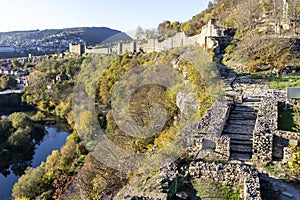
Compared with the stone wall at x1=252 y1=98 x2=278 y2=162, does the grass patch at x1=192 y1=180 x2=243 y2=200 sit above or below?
below

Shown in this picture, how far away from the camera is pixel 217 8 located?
36.6 metres

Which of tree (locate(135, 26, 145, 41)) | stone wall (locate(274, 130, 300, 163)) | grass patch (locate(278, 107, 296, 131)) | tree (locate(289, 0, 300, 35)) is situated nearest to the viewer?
stone wall (locate(274, 130, 300, 163))

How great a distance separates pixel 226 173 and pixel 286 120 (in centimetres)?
360

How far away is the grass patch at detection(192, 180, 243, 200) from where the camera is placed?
552 centimetres

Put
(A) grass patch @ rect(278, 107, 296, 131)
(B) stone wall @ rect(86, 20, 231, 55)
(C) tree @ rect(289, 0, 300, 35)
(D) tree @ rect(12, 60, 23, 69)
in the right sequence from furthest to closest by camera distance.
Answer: (D) tree @ rect(12, 60, 23, 69) < (B) stone wall @ rect(86, 20, 231, 55) < (C) tree @ rect(289, 0, 300, 35) < (A) grass patch @ rect(278, 107, 296, 131)

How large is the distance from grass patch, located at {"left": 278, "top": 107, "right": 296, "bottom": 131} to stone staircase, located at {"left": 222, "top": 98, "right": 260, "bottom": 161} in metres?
0.77

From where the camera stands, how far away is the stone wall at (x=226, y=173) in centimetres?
556

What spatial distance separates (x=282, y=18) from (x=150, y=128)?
1506cm

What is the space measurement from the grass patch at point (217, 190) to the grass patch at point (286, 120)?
2.96 meters

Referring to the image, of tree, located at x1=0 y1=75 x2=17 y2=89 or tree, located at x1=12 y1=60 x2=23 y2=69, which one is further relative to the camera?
tree, located at x1=12 y1=60 x2=23 y2=69

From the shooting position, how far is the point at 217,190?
571 centimetres

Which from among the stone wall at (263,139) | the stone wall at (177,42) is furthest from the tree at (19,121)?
the stone wall at (263,139)

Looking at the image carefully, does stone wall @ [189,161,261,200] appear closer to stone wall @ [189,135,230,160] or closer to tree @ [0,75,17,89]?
stone wall @ [189,135,230,160]

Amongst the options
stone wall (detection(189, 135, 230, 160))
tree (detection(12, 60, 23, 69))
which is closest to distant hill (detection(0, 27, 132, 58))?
tree (detection(12, 60, 23, 69))
